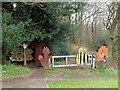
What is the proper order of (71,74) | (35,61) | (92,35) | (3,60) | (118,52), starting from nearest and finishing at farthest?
(71,74) → (3,60) → (35,61) → (118,52) → (92,35)

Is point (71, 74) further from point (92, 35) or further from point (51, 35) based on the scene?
point (92, 35)

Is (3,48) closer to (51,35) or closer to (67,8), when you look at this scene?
(51,35)

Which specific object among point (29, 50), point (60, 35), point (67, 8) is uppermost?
point (67, 8)

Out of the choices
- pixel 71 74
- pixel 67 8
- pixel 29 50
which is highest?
pixel 67 8

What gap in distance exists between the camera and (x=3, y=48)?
9.09 meters

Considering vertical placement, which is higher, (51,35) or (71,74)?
(51,35)

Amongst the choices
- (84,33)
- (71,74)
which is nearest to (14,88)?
(71,74)

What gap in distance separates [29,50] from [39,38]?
0.94 m

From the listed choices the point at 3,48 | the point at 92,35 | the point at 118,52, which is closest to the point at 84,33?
the point at 92,35

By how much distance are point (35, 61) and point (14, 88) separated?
5.39 meters

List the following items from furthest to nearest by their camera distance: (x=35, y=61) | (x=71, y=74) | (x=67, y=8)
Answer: (x=35, y=61)
(x=67, y=8)
(x=71, y=74)

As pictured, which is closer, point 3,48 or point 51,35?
point 3,48

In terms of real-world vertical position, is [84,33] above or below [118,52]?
above

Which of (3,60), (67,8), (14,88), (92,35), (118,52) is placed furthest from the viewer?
(92,35)
